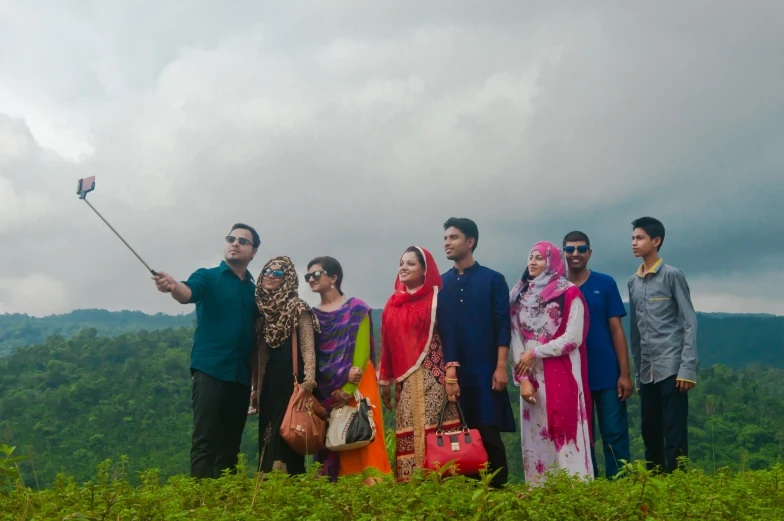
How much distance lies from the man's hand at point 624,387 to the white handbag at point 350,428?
6.25 ft

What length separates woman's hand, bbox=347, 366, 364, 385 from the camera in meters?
5.07

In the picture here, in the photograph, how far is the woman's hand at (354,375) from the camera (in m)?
5.07

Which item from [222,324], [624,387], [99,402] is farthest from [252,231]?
[99,402]

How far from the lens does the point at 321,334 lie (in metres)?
5.25

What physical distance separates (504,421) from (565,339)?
712 millimetres

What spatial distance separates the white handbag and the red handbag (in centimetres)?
63

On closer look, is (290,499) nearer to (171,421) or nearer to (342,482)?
(342,482)

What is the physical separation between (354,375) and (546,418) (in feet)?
4.61

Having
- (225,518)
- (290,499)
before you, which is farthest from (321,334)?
(225,518)

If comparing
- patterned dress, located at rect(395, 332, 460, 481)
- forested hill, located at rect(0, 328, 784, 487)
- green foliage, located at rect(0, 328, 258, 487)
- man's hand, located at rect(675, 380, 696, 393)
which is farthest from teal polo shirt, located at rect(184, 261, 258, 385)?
green foliage, located at rect(0, 328, 258, 487)

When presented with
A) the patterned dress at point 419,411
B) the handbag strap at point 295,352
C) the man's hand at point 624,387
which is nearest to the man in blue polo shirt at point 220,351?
the handbag strap at point 295,352

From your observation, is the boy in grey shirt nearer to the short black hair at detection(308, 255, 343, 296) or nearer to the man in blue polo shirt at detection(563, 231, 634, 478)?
the man in blue polo shirt at detection(563, 231, 634, 478)

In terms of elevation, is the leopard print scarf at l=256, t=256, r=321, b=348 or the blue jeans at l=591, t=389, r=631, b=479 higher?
the leopard print scarf at l=256, t=256, r=321, b=348

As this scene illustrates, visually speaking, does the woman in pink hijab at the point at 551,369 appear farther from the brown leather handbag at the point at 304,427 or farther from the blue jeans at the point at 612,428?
the brown leather handbag at the point at 304,427
